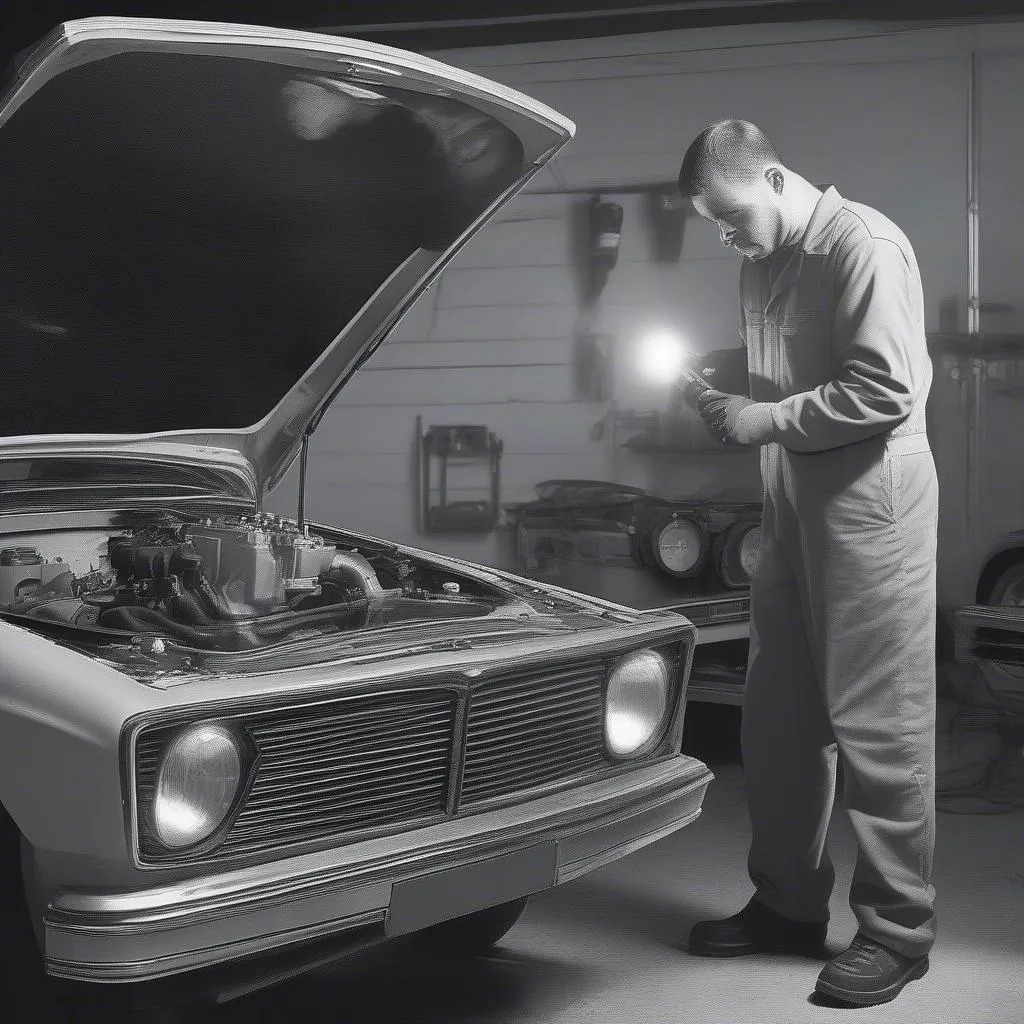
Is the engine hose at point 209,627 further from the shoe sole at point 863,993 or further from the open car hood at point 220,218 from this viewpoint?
the shoe sole at point 863,993

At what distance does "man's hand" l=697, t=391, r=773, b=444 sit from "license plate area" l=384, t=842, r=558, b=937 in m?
0.87

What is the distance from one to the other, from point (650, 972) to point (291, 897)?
1.02 metres

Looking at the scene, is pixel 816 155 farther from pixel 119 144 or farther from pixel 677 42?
pixel 119 144

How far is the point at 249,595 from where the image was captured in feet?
7.06

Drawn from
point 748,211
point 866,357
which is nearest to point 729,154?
point 748,211

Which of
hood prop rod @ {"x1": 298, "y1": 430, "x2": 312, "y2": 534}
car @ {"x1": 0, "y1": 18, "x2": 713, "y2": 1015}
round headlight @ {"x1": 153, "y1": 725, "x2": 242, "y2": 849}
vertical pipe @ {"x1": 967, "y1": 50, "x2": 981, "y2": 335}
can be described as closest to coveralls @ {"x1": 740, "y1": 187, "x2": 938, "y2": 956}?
car @ {"x1": 0, "y1": 18, "x2": 713, "y2": 1015}

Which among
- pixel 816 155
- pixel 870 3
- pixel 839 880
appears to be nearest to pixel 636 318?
pixel 816 155

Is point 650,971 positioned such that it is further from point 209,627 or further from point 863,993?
point 209,627

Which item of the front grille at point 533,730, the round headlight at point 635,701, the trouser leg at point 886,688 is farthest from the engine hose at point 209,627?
the trouser leg at point 886,688

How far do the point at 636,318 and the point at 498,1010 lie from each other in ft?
8.30

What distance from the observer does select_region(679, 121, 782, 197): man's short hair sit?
2096mm

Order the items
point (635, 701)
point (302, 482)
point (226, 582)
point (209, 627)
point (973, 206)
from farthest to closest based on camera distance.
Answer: point (973, 206) → point (302, 482) → point (226, 582) → point (635, 701) → point (209, 627)

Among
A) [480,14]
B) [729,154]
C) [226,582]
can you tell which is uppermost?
[480,14]

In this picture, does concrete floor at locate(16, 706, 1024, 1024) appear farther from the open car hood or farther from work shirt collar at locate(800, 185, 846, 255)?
work shirt collar at locate(800, 185, 846, 255)
